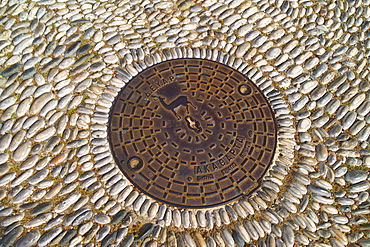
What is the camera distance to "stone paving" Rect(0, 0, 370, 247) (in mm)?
3348

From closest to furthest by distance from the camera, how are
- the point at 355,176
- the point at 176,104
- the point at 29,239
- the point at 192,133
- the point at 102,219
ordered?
the point at 29,239 → the point at 102,219 → the point at 355,176 → the point at 192,133 → the point at 176,104

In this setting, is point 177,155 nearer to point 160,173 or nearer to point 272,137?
point 160,173

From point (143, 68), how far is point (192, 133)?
1132 mm

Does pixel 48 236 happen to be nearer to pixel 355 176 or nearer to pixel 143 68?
pixel 143 68

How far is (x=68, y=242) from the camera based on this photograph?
10.6 ft

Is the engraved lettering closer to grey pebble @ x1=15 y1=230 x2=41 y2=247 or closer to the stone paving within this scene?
the stone paving

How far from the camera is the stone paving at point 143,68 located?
11.0 feet

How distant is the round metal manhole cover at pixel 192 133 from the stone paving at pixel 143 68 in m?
0.12

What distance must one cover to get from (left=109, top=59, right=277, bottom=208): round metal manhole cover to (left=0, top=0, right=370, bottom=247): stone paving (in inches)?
4.8

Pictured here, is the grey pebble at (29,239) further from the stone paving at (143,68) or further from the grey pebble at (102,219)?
the grey pebble at (102,219)

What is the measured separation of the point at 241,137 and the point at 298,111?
828mm

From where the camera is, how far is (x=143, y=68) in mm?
4352

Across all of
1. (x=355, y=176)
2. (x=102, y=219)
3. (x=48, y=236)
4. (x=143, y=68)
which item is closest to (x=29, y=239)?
(x=48, y=236)

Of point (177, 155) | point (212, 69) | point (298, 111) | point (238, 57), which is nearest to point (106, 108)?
point (177, 155)
